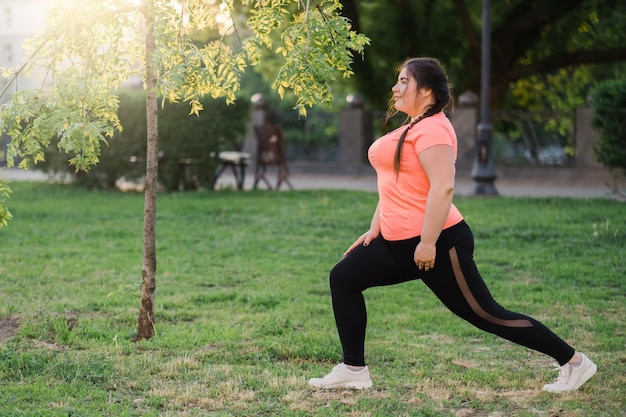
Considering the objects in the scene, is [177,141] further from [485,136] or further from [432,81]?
[432,81]

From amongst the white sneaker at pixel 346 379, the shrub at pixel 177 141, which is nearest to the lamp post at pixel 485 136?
the shrub at pixel 177 141

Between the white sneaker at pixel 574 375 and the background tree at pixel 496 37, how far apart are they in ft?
62.7

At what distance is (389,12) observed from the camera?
2511 cm

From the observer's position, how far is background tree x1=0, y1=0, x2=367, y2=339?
565cm

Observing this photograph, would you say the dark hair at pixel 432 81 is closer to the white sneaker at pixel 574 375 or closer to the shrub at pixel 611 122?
the white sneaker at pixel 574 375

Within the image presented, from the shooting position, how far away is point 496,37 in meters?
24.6

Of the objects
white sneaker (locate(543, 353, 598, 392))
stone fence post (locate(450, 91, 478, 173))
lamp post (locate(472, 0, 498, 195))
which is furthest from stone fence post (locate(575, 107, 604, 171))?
white sneaker (locate(543, 353, 598, 392))

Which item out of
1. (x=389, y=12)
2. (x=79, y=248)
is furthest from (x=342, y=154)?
(x=79, y=248)

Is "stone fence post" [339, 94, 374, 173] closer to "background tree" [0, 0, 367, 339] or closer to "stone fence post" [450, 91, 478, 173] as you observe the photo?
"stone fence post" [450, 91, 478, 173]

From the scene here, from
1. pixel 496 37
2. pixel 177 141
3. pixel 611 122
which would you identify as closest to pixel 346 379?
pixel 611 122

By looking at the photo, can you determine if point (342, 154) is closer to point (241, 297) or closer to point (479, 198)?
point (479, 198)

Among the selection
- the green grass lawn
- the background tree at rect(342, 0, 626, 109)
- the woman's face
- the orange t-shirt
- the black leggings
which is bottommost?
the green grass lawn

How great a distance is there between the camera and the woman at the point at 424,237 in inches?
188

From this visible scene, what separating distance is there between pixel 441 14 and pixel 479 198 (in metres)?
11.2
